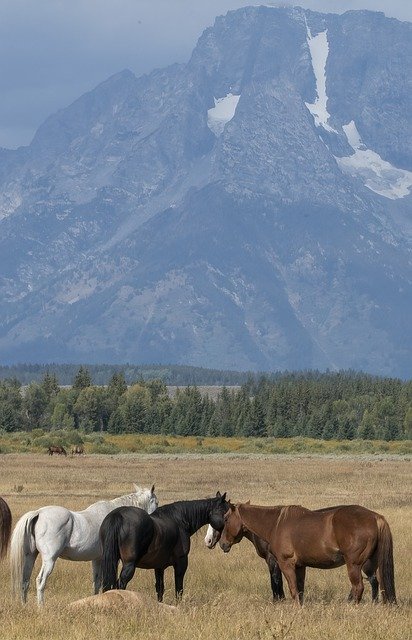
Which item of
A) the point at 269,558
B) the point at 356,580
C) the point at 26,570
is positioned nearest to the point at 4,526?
the point at 26,570

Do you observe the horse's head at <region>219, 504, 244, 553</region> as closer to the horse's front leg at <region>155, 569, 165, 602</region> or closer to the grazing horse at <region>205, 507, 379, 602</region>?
the grazing horse at <region>205, 507, 379, 602</region>

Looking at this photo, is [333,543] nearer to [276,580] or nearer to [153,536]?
[276,580]

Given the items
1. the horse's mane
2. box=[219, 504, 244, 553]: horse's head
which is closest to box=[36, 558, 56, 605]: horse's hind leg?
the horse's mane

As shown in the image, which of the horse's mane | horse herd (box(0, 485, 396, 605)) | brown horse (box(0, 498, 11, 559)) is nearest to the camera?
horse herd (box(0, 485, 396, 605))

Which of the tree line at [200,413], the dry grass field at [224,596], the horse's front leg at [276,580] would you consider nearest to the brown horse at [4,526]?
the dry grass field at [224,596]

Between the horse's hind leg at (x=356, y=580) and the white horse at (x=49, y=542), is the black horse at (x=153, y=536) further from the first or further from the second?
the horse's hind leg at (x=356, y=580)

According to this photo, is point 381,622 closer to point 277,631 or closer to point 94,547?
point 277,631

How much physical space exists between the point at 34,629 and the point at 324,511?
5.58 metres

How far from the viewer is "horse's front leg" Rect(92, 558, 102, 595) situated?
19891 mm

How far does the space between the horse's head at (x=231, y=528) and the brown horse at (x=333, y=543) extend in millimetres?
803

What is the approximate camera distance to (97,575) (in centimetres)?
2009

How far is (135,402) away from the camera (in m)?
144

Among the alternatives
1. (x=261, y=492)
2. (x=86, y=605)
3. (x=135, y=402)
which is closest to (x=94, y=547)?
(x=86, y=605)

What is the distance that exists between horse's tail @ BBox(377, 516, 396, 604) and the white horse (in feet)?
16.0
